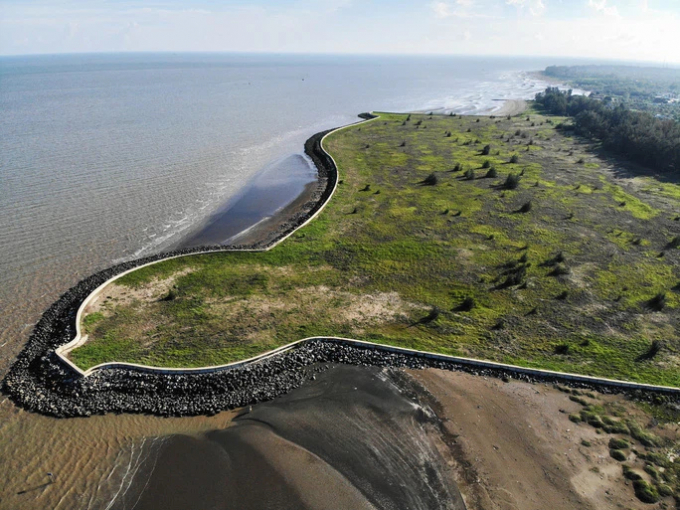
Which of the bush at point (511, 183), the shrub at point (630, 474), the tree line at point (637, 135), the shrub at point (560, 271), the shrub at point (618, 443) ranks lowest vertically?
the shrub at point (630, 474)

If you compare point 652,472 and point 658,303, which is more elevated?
point 658,303

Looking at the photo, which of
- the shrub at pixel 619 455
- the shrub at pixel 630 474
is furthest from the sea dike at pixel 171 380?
the shrub at pixel 630 474

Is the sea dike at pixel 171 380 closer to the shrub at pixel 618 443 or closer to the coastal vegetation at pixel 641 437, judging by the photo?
the coastal vegetation at pixel 641 437

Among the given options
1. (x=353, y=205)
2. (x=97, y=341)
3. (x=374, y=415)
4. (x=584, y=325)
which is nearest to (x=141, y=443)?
(x=97, y=341)

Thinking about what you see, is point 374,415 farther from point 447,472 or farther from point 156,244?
point 156,244

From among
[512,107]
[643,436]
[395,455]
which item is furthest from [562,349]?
[512,107]

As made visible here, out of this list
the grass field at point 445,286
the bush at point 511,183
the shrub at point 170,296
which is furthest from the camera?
the bush at point 511,183

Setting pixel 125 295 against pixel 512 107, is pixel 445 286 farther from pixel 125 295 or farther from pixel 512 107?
pixel 512 107

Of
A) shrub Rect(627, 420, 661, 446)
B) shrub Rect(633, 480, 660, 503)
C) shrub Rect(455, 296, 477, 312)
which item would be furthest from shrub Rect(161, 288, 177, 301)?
shrub Rect(627, 420, 661, 446)
